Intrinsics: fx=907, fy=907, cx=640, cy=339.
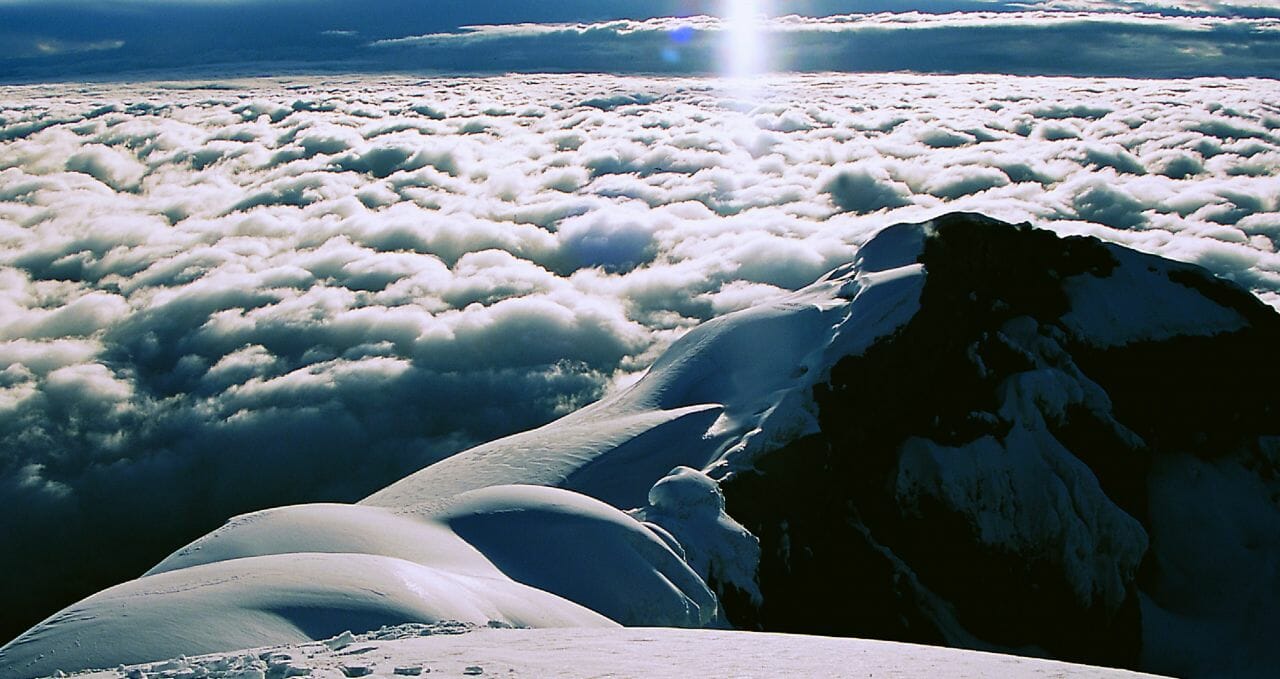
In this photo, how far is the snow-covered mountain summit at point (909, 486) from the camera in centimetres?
1288

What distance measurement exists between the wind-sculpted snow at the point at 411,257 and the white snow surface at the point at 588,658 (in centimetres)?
759

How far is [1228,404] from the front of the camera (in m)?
23.1

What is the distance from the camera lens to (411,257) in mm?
84688

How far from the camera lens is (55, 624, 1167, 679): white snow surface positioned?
22.1 ft

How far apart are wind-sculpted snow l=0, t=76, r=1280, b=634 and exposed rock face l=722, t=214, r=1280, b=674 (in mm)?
2014

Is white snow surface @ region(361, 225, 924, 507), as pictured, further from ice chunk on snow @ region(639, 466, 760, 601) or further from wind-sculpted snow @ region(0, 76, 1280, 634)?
ice chunk on snow @ region(639, 466, 760, 601)

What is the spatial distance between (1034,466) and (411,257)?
237 ft

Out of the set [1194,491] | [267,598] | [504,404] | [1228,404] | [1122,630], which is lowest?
[504,404]

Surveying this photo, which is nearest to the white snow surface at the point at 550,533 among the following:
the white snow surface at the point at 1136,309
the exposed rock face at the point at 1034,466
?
the exposed rock face at the point at 1034,466

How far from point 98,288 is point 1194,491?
8408 cm

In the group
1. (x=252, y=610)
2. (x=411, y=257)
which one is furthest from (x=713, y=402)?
(x=411, y=257)

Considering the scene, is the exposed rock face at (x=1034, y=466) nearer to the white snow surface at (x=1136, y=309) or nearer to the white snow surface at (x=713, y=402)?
the white snow surface at (x=1136, y=309)

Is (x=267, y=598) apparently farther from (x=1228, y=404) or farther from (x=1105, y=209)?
(x=1105, y=209)

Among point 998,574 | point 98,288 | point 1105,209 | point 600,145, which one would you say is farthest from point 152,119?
point 998,574
